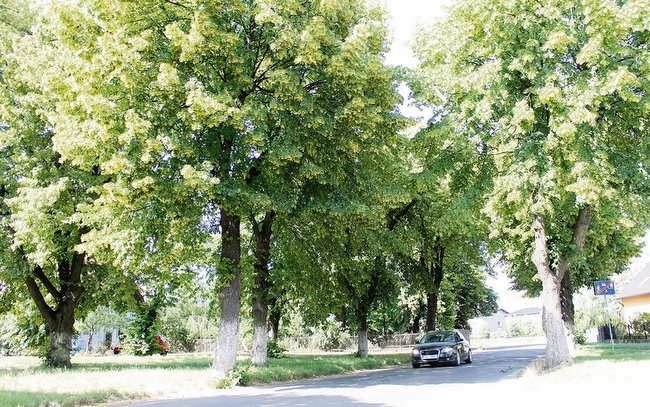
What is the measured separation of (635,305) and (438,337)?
88.6 ft

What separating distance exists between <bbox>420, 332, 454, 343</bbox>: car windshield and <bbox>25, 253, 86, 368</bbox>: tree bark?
15.6 m

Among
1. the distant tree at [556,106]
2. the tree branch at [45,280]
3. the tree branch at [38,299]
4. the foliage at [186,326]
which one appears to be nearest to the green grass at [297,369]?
the distant tree at [556,106]

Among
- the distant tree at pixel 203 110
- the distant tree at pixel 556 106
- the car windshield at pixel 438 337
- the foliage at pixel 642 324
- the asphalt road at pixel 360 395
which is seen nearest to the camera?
the asphalt road at pixel 360 395

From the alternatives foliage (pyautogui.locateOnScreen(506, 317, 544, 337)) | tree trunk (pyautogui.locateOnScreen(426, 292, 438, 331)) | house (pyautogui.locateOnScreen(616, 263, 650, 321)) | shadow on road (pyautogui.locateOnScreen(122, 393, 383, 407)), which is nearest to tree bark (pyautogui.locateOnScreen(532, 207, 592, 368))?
shadow on road (pyautogui.locateOnScreen(122, 393, 383, 407))

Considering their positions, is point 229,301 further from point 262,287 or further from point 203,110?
point 203,110

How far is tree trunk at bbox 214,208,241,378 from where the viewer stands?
14844 millimetres

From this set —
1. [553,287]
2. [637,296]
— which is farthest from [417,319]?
[553,287]

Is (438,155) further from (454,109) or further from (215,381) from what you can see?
(215,381)

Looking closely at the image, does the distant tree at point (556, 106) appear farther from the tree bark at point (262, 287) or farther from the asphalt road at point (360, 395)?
the tree bark at point (262, 287)

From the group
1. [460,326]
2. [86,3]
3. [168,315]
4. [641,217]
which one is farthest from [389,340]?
[86,3]

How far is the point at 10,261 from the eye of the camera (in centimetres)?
1845

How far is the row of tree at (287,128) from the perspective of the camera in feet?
43.8

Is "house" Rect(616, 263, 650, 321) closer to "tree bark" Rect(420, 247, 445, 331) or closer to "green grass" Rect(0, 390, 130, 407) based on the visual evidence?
"tree bark" Rect(420, 247, 445, 331)

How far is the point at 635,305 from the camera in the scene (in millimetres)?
41469
